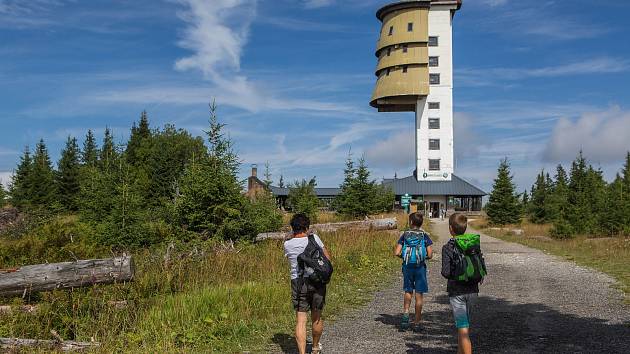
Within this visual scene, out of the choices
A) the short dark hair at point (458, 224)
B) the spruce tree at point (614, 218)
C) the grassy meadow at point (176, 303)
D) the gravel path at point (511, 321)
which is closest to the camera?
the short dark hair at point (458, 224)

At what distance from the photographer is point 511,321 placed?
873cm

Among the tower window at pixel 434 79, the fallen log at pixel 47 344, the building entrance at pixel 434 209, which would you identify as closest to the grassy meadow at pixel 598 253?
the fallen log at pixel 47 344

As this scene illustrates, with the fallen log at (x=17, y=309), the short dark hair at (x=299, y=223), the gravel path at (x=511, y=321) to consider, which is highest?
the short dark hair at (x=299, y=223)

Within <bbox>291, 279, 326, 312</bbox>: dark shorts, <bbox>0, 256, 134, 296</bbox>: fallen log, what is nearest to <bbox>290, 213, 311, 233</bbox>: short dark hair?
<bbox>291, 279, 326, 312</bbox>: dark shorts

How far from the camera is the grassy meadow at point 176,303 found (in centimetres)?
750

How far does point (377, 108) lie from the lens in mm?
70562

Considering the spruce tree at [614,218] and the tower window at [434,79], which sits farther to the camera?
the tower window at [434,79]

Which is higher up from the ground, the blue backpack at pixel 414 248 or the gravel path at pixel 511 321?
the blue backpack at pixel 414 248

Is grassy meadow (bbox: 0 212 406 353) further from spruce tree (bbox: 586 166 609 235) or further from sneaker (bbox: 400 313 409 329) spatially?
spruce tree (bbox: 586 166 609 235)

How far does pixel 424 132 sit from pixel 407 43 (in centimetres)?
1034

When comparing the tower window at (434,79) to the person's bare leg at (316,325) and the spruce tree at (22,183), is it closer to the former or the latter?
the spruce tree at (22,183)

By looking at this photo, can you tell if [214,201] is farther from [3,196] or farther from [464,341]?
[3,196]

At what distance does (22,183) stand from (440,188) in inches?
1825

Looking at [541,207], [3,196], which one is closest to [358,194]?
[541,207]
